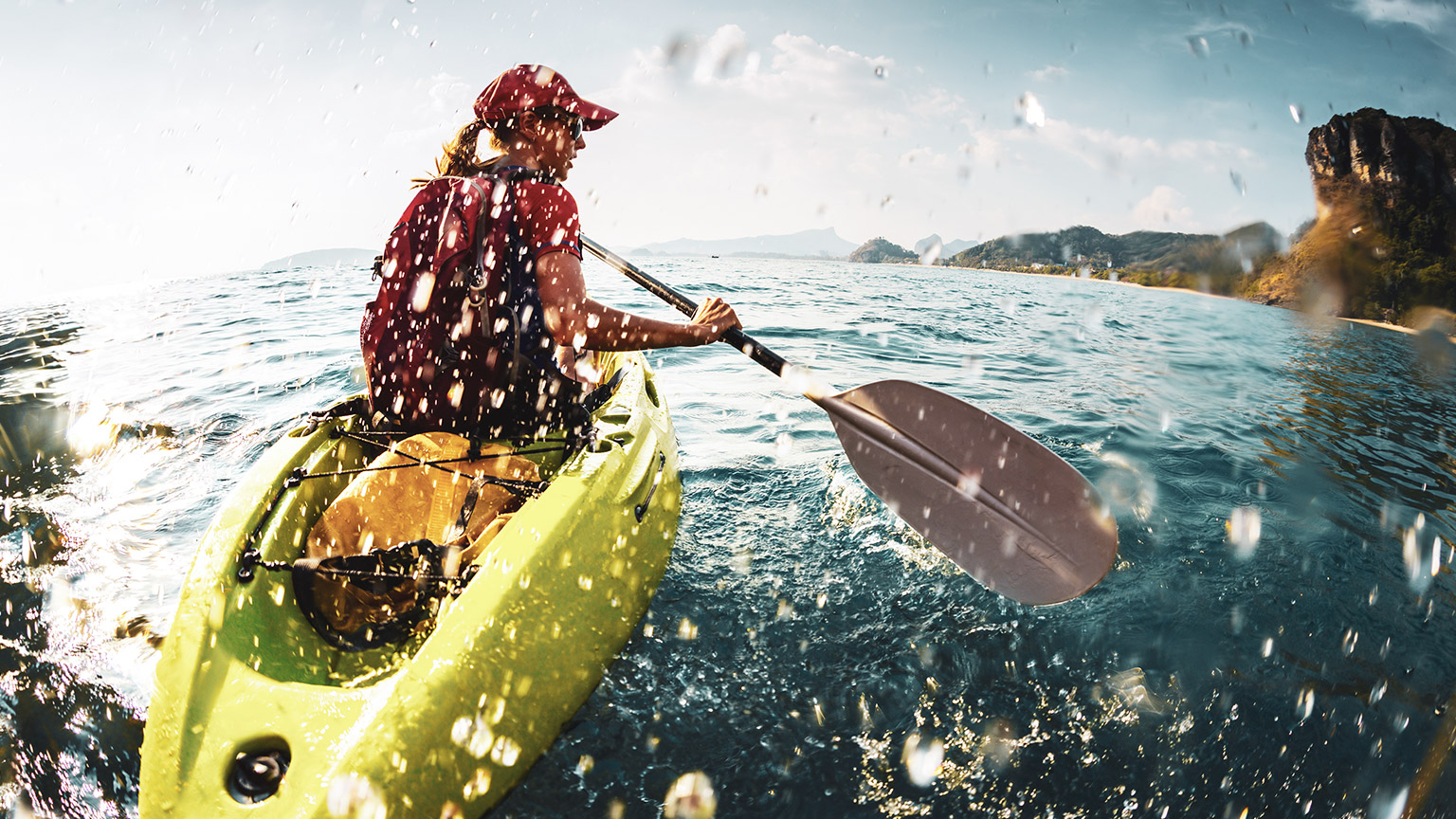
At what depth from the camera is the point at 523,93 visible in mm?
2297

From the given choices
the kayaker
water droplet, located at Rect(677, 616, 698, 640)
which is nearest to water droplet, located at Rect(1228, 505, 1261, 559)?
water droplet, located at Rect(677, 616, 698, 640)

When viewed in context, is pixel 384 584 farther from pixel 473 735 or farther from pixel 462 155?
pixel 462 155

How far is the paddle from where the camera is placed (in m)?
2.98

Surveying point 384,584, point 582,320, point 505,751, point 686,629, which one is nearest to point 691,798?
point 505,751

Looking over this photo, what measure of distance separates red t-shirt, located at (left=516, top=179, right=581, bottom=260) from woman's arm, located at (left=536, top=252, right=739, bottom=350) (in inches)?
1.6

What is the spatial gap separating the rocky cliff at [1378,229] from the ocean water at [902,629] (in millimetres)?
27573

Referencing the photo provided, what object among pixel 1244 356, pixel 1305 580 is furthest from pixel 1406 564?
pixel 1244 356

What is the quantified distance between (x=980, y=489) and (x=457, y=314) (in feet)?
8.70

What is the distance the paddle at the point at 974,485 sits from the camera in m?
2.98

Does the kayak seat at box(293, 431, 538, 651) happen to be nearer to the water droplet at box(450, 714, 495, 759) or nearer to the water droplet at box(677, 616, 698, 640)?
the water droplet at box(450, 714, 495, 759)

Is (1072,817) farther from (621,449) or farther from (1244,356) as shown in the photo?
(1244,356)

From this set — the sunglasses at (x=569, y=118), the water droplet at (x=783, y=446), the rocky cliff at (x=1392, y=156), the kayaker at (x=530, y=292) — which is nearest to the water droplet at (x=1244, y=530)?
the water droplet at (x=783, y=446)

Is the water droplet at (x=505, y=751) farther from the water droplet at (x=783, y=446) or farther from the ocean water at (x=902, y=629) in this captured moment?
the water droplet at (x=783, y=446)

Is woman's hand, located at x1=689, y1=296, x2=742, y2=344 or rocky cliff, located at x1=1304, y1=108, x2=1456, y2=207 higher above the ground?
rocky cliff, located at x1=1304, y1=108, x2=1456, y2=207
